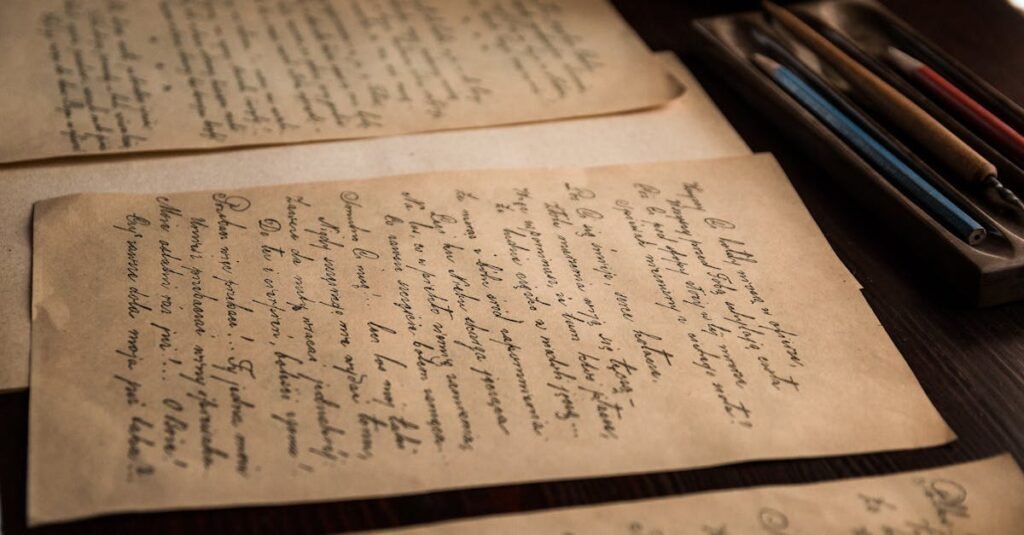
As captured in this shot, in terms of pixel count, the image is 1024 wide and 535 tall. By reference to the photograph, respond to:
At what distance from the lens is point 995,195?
76 cm

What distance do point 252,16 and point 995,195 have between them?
2.24ft

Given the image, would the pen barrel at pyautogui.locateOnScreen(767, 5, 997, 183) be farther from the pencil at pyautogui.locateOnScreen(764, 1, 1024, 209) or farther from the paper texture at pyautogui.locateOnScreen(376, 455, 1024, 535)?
the paper texture at pyautogui.locateOnScreen(376, 455, 1024, 535)

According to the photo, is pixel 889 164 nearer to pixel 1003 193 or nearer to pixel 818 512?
pixel 1003 193

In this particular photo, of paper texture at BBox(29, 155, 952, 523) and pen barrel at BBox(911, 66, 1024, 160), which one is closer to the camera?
paper texture at BBox(29, 155, 952, 523)

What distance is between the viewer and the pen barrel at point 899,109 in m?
0.77

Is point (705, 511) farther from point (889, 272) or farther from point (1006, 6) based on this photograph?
point (1006, 6)

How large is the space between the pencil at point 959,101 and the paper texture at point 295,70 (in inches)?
7.5

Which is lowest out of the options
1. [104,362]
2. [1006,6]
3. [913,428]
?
[104,362]

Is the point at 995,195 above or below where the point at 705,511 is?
above

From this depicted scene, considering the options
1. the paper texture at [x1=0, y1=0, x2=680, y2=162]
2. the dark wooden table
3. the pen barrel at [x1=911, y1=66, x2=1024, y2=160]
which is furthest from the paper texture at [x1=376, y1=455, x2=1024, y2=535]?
the paper texture at [x1=0, y1=0, x2=680, y2=162]

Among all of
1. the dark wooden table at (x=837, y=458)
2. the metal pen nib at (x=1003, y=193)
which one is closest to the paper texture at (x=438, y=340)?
the dark wooden table at (x=837, y=458)

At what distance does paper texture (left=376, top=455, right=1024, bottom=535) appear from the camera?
1.84 ft

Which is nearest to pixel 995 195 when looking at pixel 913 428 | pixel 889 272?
pixel 889 272

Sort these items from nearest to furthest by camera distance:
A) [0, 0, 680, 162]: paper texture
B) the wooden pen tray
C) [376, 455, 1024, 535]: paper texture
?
[376, 455, 1024, 535]: paper texture < the wooden pen tray < [0, 0, 680, 162]: paper texture
